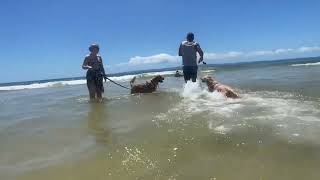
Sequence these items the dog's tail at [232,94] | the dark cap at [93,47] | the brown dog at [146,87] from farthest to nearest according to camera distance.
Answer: the brown dog at [146,87]
the dark cap at [93,47]
the dog's tail at [232,94]

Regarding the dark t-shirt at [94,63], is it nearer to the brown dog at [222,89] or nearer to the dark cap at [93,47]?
the dark cap at [93,47]

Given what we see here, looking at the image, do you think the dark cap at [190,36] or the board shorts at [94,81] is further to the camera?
the dark cap at [190,36]

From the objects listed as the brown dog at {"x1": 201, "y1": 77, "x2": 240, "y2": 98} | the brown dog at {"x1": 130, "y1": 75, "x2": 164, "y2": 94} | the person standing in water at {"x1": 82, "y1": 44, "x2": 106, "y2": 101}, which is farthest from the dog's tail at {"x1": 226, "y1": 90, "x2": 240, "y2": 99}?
the brown dog at {"x1": 130, "y1": 75, "x2": 164, "y2": 94}

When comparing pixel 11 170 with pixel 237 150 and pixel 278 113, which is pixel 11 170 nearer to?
pixel 237 150

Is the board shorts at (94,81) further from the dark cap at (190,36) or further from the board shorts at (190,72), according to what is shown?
the dark cap at (190,36)

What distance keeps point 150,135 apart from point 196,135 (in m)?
0.68

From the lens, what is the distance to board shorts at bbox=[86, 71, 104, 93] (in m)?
11.4

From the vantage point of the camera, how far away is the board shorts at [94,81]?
11.4 m

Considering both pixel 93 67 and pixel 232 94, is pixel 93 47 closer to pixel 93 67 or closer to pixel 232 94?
pixel 93 67

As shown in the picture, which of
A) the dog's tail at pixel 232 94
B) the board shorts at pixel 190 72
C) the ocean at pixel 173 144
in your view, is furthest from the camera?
the board shorts at pixel 190 72

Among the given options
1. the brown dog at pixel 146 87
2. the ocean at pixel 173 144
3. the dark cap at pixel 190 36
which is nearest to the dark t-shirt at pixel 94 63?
the brown dog at pixel 146 87

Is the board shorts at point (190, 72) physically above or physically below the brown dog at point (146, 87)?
above

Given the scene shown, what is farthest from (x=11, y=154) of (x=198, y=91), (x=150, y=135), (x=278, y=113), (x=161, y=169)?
(x=198, y=91)

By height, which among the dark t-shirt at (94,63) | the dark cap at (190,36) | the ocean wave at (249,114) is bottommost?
the ocean wave at (249,114)
